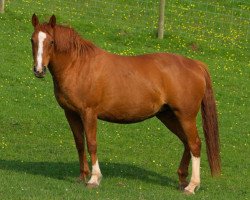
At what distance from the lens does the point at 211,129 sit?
1301 centimetres

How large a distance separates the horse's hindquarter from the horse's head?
0.92 meters

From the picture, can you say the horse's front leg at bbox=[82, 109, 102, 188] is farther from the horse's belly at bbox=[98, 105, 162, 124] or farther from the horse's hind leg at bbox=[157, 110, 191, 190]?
the horse's hind leg at bbox=[157, 110, 191, 190]

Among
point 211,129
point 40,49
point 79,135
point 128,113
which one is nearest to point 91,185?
point 79,135

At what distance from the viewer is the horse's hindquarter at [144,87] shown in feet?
40.7

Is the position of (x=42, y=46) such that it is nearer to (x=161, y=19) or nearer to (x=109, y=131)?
(x=109, y=131)

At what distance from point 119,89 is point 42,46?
1321 millimetres

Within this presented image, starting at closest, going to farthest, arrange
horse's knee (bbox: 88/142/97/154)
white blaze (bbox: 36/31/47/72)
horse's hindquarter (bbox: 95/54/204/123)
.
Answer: white blaze (bbox: 36/31/47/72) < horse's knee (bbox: 88/142/97/154) < horse's hindquarter (bbox: 95/54/204/123)

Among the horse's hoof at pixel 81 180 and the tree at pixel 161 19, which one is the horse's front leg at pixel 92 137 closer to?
the horse's hoof at pixel 81 180

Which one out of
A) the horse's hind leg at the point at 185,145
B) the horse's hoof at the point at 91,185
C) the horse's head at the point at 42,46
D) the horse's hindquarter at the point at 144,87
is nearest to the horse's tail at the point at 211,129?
the horse's hindquarter at the point at 144,87

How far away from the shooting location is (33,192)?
36.1 feet

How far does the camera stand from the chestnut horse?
40.0ft

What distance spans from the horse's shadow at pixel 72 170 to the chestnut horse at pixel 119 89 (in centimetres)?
47

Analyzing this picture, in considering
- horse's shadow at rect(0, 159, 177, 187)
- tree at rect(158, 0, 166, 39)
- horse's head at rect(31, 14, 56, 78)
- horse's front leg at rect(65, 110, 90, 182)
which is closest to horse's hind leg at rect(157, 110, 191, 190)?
horse's shadow at rect(0, 159, 177, 187)

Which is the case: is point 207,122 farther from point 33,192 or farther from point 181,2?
point 181,2
